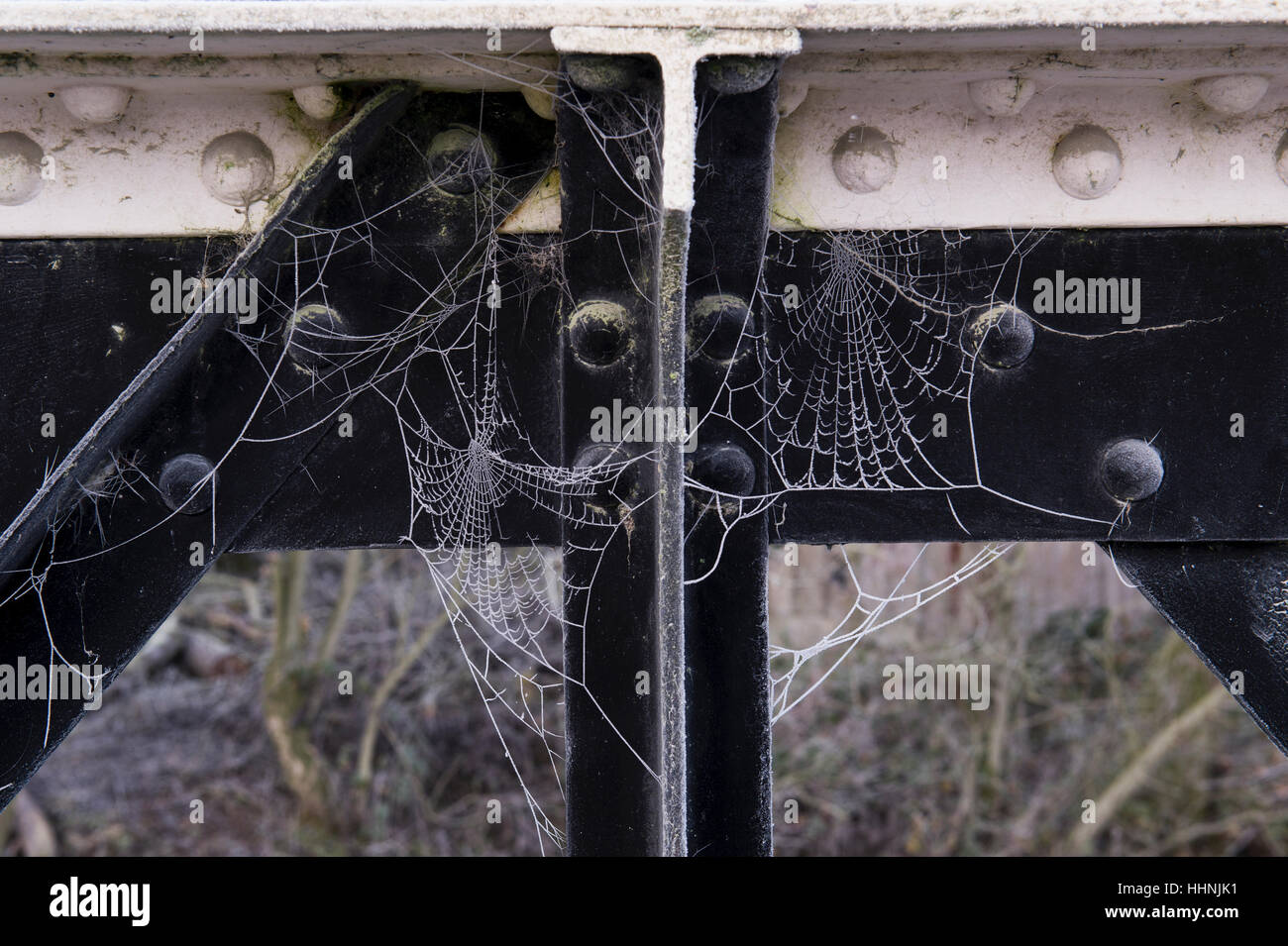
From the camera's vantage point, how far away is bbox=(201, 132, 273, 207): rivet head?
5.47 ft

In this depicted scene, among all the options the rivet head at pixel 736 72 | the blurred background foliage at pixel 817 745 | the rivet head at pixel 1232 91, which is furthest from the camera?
the blurred background foliage at pixel 817 745

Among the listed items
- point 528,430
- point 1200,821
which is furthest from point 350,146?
point 1200,821

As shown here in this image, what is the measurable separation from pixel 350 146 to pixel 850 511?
999 mm

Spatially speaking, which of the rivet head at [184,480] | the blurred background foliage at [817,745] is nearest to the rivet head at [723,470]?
the rivet head at [184,480]

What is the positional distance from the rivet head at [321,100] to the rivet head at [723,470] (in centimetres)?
77

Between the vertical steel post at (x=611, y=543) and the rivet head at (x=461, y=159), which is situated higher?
the rivet head at (x=461, y=159)

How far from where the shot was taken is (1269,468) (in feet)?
5.73

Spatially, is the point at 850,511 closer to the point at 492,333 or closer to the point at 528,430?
the point at 528,430

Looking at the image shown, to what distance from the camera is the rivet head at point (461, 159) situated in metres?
1.65

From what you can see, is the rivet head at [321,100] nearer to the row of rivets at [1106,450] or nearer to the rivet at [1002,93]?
the rivet at [1002,93]

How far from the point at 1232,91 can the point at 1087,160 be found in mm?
216

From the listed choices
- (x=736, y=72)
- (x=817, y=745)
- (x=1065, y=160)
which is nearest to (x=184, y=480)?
(x=736, y=72)

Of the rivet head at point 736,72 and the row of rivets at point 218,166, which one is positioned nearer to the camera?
the rivet head at point 736,72

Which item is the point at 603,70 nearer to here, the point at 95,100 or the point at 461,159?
the point at 461,159
